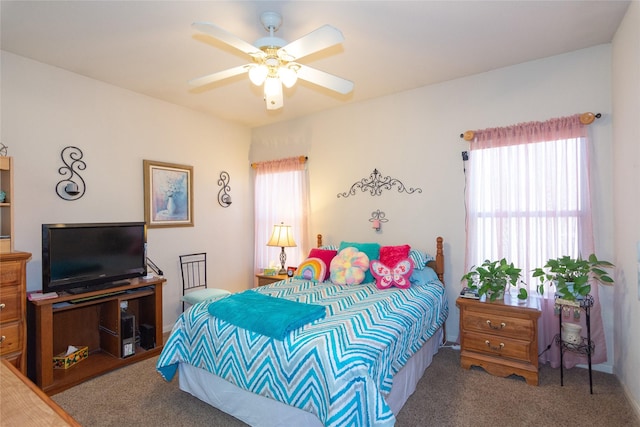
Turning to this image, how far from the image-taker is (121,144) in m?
3.43

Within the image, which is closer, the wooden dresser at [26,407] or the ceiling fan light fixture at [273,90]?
the wooden dresser at [26,407]

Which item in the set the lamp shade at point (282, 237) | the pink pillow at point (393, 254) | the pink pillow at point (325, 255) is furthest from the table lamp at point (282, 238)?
the pink pillow at point (393, 254)

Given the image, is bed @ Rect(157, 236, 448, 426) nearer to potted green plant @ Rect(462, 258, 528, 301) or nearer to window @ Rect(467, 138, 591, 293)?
potted green plant @ Rect(462, 258, 528, 301)

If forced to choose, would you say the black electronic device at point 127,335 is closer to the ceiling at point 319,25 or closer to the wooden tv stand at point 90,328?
the wooden tv stand at point 90,328

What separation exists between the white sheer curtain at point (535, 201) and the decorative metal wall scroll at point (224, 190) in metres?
3.06

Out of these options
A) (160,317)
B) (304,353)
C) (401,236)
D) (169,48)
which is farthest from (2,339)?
(401,236)

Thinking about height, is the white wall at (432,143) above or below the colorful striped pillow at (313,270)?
above

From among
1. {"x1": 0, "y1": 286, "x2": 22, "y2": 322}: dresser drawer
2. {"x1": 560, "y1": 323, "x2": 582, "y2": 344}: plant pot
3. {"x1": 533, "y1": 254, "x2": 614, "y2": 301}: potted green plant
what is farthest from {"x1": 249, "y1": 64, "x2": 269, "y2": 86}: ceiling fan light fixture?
{"x1": 560, "y1": 323, "x2": 582, "y2": 344}: plant pot

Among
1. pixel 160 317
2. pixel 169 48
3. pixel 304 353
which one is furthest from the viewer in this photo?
pixel 160 317

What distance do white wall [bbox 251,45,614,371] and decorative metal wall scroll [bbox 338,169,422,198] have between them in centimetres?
5

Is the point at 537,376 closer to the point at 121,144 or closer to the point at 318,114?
the point at 318,114

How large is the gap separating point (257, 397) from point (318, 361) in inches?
23.3

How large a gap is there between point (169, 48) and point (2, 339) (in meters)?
2.46

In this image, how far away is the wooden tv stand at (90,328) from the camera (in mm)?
2484
